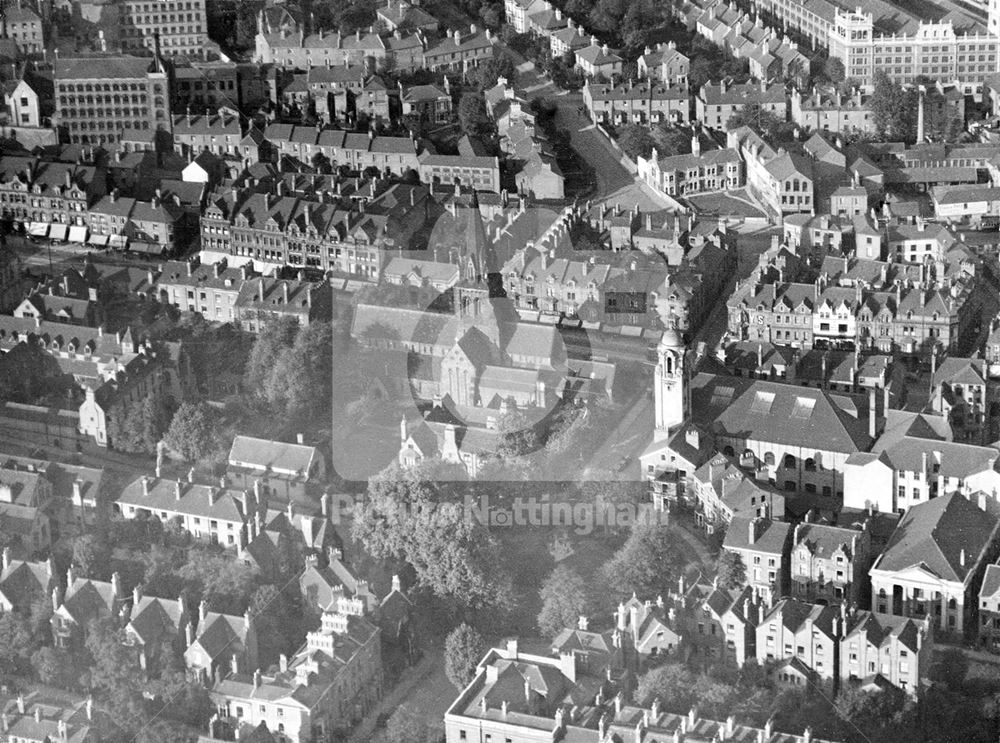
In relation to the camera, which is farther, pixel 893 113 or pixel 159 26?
pixel 159 26

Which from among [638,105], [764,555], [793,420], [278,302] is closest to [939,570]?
[764,555]

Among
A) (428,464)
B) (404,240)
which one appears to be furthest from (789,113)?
(428,464)

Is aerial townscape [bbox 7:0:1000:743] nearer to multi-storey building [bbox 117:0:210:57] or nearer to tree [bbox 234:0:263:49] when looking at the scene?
multi-storey building [bbox 117:0:210:57]

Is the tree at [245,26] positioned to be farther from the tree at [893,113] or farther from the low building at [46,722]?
the low building at [46,722]

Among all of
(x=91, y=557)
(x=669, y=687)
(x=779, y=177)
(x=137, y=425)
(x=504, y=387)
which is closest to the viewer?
(x=669, y=687)

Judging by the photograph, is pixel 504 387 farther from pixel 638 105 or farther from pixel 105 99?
pixel 105 99

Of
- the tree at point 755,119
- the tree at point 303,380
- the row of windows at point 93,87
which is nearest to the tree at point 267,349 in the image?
the tree at point 303,380

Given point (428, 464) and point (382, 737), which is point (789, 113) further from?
point (382, 737)
